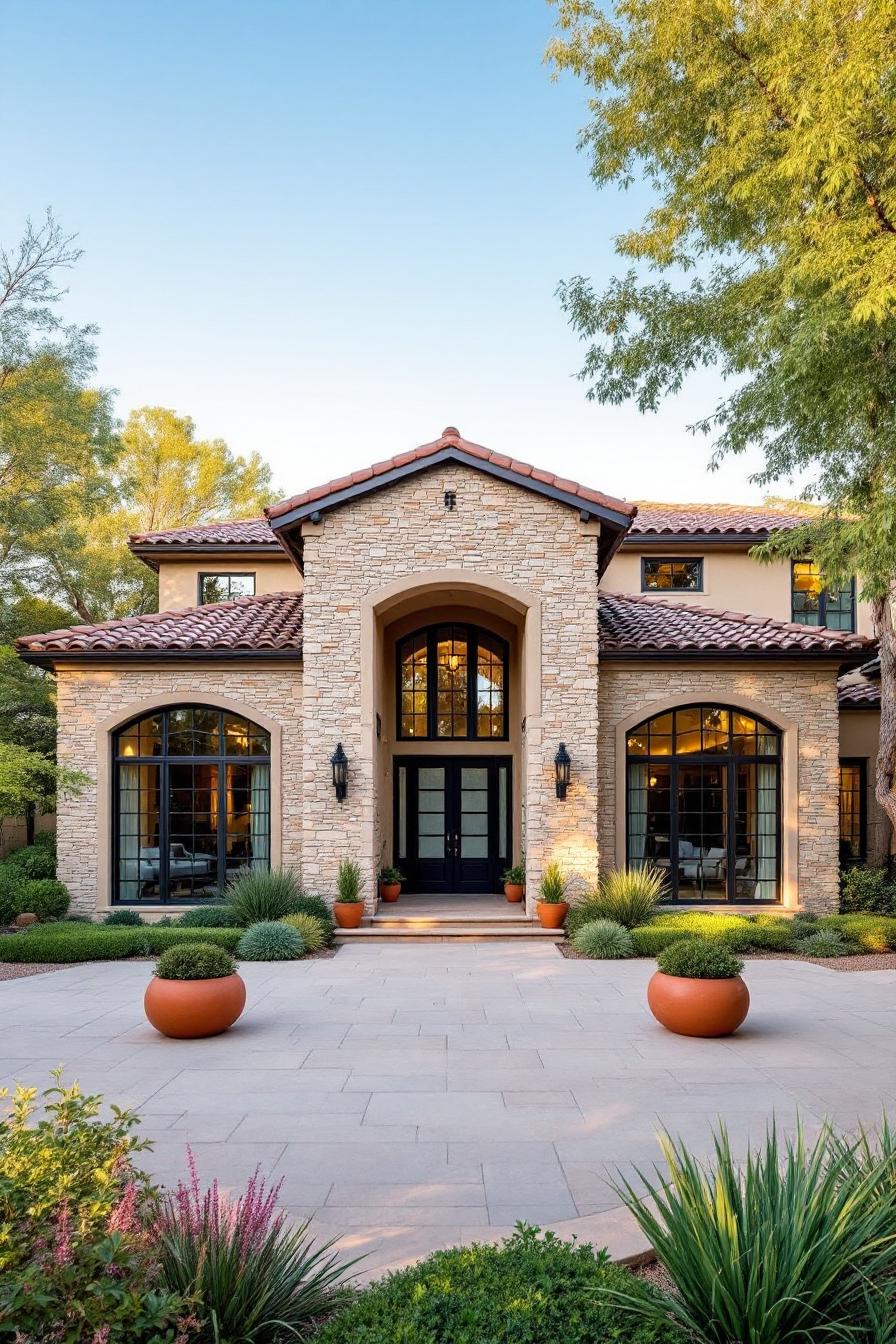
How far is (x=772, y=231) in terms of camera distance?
9734mm

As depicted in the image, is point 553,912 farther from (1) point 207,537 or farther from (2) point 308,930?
(1) point 207,537

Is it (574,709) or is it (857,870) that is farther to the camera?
(857,870)

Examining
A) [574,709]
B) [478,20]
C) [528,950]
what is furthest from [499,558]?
[478,20]

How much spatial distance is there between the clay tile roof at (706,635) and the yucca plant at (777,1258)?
11580mm

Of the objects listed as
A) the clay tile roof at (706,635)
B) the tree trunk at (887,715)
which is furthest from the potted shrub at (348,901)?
the tree trunk at (887,715)

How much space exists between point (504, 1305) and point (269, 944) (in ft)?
30.5

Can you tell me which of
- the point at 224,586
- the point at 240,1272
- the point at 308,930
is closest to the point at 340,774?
the point at 308,930

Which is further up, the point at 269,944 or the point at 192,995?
the point at 192,995

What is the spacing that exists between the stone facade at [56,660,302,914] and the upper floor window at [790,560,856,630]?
1222 cm

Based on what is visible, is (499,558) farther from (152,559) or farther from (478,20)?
(152,559)

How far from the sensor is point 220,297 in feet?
54.1

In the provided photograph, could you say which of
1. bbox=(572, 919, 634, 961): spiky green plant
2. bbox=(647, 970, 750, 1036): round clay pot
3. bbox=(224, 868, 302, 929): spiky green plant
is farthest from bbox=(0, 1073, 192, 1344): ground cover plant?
bbox=(224, 868, 302, 929): spiky green plant

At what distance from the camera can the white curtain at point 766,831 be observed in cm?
1479

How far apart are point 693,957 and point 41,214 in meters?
19.4
